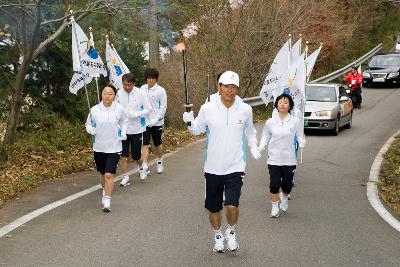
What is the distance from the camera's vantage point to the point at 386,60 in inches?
1252

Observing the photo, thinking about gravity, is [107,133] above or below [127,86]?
below

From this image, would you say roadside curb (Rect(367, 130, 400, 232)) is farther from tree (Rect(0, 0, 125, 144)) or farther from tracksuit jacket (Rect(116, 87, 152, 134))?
tree (Rect(0, 0, 125, 144))

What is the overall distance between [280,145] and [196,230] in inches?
69.3

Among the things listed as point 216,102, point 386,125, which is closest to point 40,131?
point 216,102

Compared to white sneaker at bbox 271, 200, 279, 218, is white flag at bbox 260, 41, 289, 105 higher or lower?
higher

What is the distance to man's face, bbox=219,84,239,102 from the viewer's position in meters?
6.16

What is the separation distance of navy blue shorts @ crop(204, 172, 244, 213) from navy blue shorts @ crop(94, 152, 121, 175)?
2443 mm

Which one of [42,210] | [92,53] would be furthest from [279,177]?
[92,53]

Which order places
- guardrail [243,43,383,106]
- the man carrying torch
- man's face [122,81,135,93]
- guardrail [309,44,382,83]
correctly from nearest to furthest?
the man carrying torch
man's face [122,81,135,93]
guardrail [243,43,383,106]
guardrail [309,44,382,83]

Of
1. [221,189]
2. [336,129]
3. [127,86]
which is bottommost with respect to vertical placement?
[336,129]

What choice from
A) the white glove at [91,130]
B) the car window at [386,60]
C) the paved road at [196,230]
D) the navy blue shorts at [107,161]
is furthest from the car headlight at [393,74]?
the white glove at [91,130]

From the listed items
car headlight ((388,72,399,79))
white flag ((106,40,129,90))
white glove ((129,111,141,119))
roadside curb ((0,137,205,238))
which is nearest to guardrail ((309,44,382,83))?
car headlight ((388,72,399,79))

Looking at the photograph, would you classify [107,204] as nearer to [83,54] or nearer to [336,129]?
[83,54]

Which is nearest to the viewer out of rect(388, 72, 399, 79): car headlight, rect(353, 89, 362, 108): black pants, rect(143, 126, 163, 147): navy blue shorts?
rect(143, 126, 163, 147): navy blue shorts
